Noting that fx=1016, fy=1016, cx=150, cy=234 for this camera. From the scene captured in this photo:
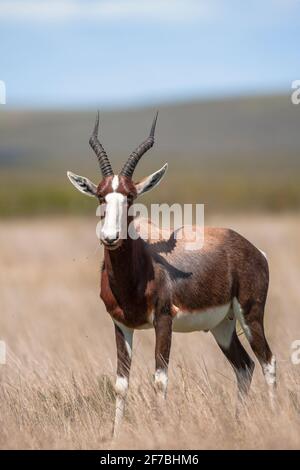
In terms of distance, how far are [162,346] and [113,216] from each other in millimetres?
1620

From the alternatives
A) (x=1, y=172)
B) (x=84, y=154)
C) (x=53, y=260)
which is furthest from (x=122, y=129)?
(x=53, y=260)

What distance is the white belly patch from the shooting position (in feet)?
35.9

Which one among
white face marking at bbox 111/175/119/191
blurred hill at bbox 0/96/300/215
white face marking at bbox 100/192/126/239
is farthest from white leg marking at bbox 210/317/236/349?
blurred hill at bbox 0/96/300/215

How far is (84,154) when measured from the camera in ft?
555

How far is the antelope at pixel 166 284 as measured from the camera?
10.2 meters

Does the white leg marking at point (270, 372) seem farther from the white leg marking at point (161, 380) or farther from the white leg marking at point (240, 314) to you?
the white leg marking at point (161, 380)

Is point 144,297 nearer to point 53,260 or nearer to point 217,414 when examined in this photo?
point 217,414

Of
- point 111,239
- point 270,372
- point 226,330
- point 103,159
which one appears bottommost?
point 270,372

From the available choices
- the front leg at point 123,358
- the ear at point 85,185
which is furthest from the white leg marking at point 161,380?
the ear at point 85,185

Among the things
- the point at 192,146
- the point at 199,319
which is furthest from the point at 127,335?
the point at 192,146

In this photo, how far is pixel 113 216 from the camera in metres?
9.73

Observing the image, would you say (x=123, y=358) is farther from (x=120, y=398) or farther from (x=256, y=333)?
(x=256, y=333)

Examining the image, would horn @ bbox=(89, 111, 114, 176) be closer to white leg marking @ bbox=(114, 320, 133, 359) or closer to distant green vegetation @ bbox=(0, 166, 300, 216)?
white leg marking @ bbox=(114, 320, 133, 359)

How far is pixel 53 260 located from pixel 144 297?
68.2ft
